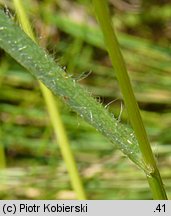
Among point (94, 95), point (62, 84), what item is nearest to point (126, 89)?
point (62, 84)

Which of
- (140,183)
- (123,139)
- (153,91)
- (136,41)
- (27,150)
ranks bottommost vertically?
(123,139)
